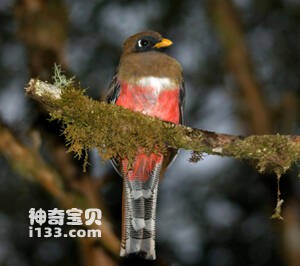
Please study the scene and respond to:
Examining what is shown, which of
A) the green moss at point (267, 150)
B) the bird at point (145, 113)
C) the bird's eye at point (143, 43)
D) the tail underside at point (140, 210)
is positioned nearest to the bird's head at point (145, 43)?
the bird's eye at point (143, 43)

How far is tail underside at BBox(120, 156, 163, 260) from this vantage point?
4859 millimetres

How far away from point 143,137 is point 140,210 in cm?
71

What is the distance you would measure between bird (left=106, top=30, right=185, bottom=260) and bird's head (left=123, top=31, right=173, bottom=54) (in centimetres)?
37

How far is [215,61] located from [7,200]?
288 centimetres

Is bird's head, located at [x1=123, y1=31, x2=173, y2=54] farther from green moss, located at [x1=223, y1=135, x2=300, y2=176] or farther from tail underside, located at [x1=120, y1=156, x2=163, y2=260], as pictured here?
green moss, located at [x1=223, y1=135, x2=300, y2=176]

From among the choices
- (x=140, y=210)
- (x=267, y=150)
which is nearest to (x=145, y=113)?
(x=140, y=210)

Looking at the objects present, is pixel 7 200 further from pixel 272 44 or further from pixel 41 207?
pixel 272 44

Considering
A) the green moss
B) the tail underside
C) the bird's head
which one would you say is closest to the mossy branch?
the green moss

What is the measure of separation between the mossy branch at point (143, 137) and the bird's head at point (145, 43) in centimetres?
144

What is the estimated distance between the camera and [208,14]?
7.49 metres

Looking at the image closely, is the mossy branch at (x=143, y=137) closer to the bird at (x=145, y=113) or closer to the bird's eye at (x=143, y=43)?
the bird at (x=145, y=113)

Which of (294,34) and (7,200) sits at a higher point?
(294,34)

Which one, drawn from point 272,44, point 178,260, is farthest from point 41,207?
point 272,44

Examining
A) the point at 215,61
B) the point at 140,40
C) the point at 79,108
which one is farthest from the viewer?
the point at 215,61
